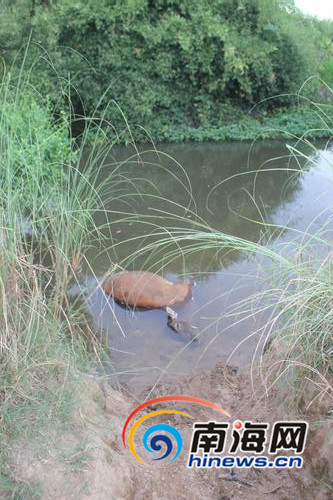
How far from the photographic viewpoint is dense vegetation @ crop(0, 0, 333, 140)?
703 cm

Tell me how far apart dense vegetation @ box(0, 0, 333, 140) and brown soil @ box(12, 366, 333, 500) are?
17.0 ft

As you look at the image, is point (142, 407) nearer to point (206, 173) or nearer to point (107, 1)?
point (206, 173)

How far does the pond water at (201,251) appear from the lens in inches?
125

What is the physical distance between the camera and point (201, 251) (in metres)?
4.63

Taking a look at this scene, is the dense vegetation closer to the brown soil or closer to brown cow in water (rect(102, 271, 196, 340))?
brown cow in water (rect(102, 271, 196, 340))

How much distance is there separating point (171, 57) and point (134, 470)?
260 inches

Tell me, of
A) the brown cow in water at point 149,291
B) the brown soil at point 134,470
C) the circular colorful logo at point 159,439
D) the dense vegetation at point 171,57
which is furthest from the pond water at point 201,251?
the dense vegetation at point 171,57

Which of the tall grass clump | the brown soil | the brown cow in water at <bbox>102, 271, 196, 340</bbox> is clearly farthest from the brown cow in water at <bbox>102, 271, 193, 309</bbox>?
the tall grass clump

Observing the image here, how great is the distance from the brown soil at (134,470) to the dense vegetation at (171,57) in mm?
5171

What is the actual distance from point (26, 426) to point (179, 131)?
259 inches

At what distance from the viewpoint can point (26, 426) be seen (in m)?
1.95

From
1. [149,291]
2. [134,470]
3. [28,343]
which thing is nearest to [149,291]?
[149,291]

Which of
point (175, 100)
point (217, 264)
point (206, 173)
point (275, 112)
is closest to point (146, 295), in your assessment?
point (217, 264)

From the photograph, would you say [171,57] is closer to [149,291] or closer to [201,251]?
[201,251]
